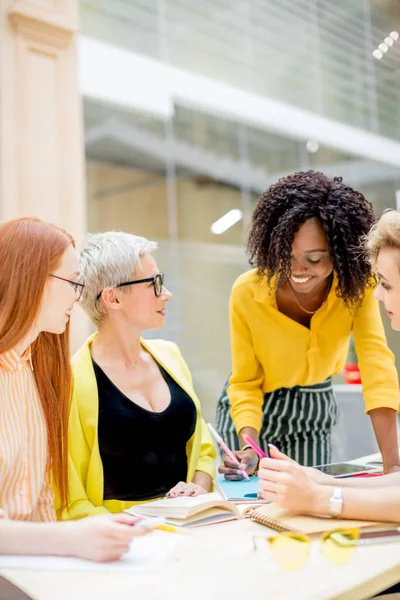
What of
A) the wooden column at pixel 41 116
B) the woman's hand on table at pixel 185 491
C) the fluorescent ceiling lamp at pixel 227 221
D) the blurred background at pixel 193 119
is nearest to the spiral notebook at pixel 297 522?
the woman's hand on table at pixel 185 491

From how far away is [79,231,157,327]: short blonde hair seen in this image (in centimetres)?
200

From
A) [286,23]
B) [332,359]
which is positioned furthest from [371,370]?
[286,23]

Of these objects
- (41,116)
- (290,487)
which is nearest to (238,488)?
(290,487)

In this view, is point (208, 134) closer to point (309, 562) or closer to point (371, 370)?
point (371, 370)

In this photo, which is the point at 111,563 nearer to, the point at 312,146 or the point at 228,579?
the point at 228,579

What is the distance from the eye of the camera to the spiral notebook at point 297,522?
53.1 inches

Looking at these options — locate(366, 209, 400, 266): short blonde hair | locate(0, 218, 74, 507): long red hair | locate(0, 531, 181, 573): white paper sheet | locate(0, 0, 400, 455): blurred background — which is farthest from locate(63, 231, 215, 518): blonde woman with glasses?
locate(0, 0, 400, 455): blurred background

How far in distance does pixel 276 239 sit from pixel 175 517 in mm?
1009

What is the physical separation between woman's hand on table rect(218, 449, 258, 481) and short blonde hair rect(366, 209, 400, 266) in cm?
76

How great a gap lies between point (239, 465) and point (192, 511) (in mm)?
597

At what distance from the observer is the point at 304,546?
1235 mm

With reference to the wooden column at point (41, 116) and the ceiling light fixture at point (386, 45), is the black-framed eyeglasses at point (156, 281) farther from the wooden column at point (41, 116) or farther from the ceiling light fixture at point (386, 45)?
the ceiling light fixture at point (386, 45)

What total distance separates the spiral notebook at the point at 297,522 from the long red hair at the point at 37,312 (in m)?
0.52

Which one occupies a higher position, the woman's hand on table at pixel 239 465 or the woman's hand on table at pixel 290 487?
the woman's hand on table at pixel 290 487
